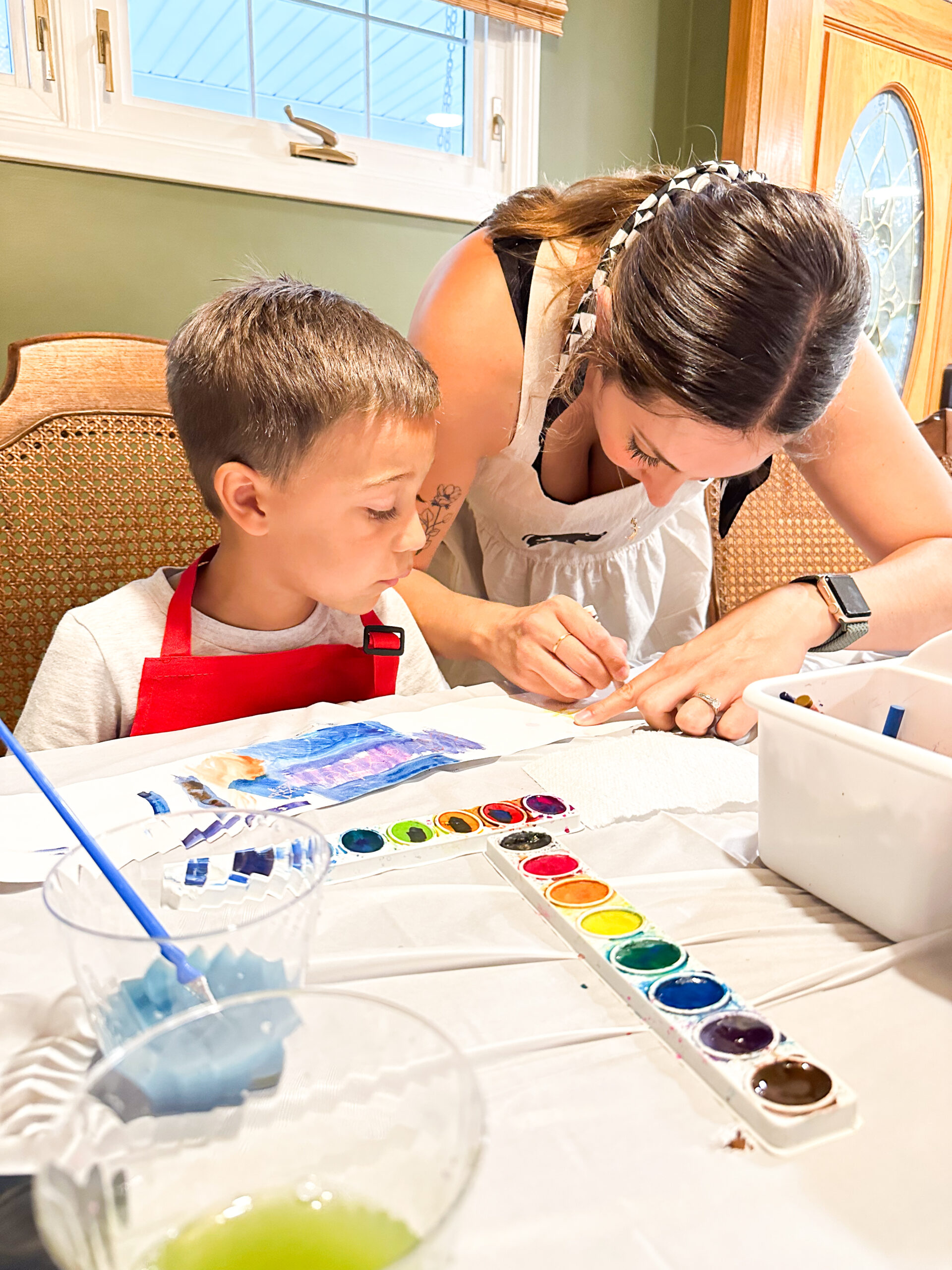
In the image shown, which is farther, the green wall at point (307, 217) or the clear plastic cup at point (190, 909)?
the green wall at point (307, 217)

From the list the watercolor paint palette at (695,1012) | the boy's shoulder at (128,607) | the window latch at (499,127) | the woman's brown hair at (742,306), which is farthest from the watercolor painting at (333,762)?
the window latch at (499,127)

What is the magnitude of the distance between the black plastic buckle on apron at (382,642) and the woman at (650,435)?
0.34 feet

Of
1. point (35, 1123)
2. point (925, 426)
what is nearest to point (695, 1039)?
point (35, 1123)

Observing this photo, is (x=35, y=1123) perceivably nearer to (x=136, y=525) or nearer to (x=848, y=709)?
(x=848, y=709)

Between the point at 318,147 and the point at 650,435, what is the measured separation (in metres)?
1.39

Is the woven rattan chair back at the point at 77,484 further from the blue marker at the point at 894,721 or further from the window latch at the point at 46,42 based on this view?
the blue marker at the point at 894,721

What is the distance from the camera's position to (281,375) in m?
0.89

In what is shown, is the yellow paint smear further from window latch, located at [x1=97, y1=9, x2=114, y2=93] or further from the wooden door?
the wooden door

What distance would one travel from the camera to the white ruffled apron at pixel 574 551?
1.18 m

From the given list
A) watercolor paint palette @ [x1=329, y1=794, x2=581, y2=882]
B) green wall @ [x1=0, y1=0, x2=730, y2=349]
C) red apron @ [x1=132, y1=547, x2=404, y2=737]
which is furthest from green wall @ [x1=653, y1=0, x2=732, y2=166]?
watercolor paint palette @ [x1=329, y1=794, x2=581, y2=882]

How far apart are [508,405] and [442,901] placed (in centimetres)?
74

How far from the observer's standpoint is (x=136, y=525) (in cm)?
129

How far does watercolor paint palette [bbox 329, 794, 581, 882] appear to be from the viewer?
1.80ft

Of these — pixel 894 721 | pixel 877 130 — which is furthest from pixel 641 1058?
pixel 877 130
